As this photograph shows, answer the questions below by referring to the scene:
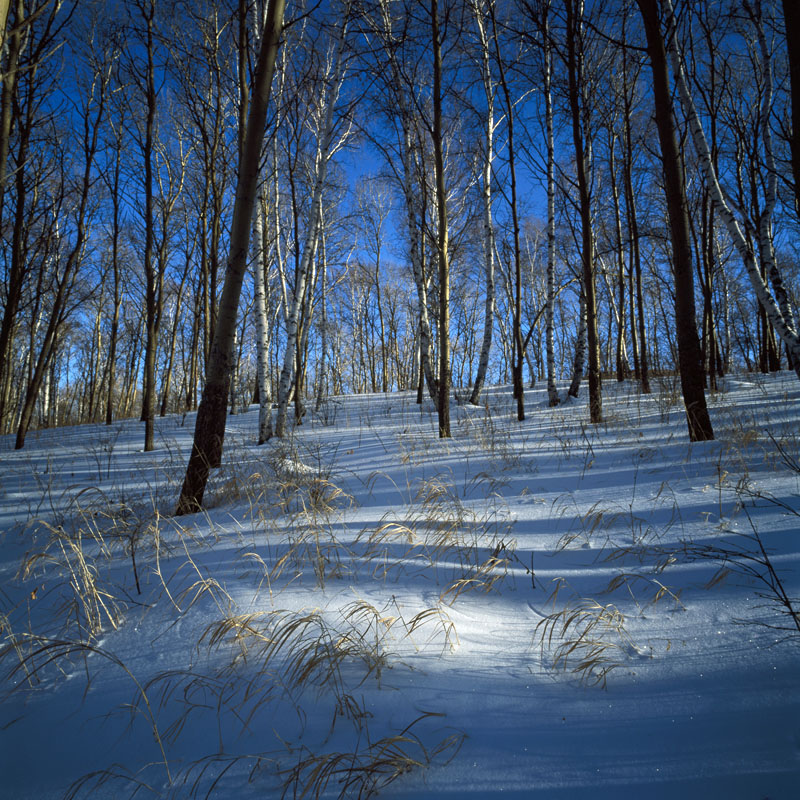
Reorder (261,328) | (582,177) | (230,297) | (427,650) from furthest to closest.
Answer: (261,328) → (582,177) → (230,297) → (427,650)

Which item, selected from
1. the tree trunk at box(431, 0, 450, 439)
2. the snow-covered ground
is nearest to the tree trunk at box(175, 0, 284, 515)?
the snow-covered ground

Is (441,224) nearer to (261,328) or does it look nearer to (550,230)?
(261,328)

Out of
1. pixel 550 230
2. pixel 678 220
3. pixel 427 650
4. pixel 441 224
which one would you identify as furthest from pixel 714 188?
pixel 427 650

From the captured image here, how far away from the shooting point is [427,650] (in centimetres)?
144

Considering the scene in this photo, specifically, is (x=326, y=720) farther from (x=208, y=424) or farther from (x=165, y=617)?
(x=208, y=424)

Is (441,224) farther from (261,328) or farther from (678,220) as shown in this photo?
(261,328)

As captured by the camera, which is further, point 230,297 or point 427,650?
point 230,297

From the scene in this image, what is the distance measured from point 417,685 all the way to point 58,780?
40.7 inches

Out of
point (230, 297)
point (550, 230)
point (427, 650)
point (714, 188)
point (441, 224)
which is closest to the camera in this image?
point (427, 650)

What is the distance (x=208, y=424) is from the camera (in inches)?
135

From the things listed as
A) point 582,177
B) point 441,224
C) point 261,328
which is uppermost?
point 582,177

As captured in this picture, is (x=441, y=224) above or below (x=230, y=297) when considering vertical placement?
above

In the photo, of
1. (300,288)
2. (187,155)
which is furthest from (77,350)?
(300,288)

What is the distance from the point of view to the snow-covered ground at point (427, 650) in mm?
1001
